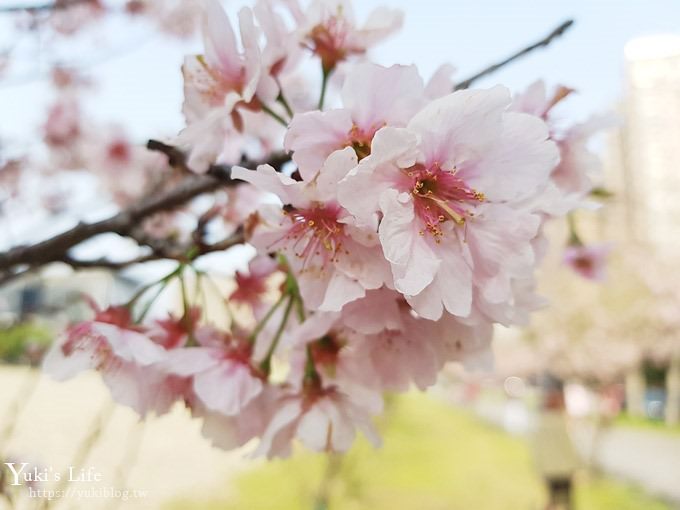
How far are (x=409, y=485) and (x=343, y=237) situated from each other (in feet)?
23.6

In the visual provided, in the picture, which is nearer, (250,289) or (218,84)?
(218,84)

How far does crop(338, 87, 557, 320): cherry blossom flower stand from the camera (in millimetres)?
380

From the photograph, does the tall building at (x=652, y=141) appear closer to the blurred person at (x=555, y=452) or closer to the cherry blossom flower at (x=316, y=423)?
the blurred person at (x=555, y=452)

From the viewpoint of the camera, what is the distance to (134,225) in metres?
0.66

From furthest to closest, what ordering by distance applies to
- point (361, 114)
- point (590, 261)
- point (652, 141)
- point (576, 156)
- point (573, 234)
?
point (652, 141)
point (590, 261)
point (573, 234)
point (576, 156)
point (361, 114)

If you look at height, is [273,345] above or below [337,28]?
below

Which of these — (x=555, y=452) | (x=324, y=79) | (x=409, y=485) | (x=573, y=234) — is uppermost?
(x=324, y=79)

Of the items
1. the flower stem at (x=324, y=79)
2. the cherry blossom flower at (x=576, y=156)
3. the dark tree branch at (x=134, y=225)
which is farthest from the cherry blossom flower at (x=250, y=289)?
the cherry blossom flower at (x=576, y=156)

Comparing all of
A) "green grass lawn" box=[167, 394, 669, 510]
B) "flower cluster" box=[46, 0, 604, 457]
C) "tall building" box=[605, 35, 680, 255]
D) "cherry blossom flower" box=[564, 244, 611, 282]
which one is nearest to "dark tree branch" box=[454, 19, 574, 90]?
"flower cluster" box=[46, 0, 604, 457]

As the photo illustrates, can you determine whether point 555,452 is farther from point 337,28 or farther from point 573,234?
point 337,28

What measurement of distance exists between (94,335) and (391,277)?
31cm

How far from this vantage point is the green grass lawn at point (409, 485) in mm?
5727

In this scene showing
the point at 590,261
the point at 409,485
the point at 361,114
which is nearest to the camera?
the point at 361,114

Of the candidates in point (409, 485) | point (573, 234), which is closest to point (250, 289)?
point (573, 234)
